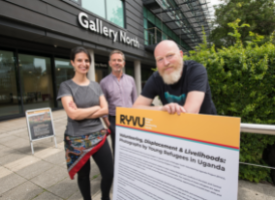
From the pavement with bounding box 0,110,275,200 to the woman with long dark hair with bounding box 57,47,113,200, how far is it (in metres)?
0.71

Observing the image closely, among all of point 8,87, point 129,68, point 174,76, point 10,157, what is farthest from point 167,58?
point 129,68

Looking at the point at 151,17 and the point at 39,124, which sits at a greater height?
the point at 151,17

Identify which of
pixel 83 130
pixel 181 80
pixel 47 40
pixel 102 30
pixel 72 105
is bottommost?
pixel 83 130

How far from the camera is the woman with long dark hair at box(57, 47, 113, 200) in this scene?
5.50ft

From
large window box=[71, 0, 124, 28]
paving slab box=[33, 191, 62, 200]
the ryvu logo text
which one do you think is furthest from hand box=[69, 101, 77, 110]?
large window box=[71, 0, 124, 28]

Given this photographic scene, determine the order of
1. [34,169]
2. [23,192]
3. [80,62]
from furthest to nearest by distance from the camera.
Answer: [34,169], [23,192], [80,62]

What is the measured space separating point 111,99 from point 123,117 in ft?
4.08

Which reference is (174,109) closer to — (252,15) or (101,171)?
(101,171)

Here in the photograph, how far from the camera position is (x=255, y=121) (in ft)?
7.64

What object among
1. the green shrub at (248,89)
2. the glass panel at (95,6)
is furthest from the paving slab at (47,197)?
the glass panel at (95,6)

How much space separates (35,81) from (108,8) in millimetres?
5948

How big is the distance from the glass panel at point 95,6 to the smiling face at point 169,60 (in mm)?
8225

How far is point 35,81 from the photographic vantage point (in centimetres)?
788

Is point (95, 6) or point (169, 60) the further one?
point (95, 6)
